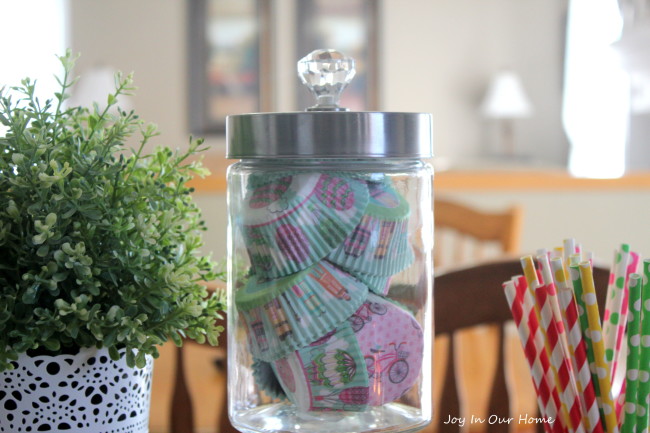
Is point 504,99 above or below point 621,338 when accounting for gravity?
above

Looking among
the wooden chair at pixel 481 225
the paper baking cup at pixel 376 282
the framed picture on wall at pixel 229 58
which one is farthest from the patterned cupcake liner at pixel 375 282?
the framed picture on wall at pixel 229 58

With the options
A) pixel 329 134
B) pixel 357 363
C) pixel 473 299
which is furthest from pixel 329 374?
pixel 473 299

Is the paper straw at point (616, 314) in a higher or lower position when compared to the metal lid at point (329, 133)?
lower

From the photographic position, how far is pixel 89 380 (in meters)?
0.47

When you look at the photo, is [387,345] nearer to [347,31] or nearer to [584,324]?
[584,324]

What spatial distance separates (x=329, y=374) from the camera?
449 mm

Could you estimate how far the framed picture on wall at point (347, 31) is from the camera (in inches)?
263

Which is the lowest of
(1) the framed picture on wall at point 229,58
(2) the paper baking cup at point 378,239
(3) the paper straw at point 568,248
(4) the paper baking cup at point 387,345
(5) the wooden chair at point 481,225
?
(5) the wooden chair at point 481,225

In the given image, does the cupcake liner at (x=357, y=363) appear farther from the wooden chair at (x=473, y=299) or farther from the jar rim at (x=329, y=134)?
the wooden chair at (x=473, y=299)

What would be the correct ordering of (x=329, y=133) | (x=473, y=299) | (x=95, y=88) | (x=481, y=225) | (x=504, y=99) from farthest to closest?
1. (x=504, y=99)
2. (x=95, y=88)
3. (x=481, y=225)
4. (x=473, y=299)
5. (x=329, y=133)

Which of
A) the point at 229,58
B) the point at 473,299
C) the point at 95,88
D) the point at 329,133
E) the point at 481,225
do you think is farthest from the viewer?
the point at 229,58

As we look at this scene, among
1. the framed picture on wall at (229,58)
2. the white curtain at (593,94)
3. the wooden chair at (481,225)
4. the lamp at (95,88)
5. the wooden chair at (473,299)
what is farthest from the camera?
the framed picture on wall at (229,58)

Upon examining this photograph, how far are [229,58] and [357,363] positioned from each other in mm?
6414

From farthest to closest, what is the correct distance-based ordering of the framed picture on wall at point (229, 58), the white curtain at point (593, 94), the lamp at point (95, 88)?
the framed picture on wall at point (229, 58) < the white curtain at point (593, 94) < the lamp at point (95, 88)
